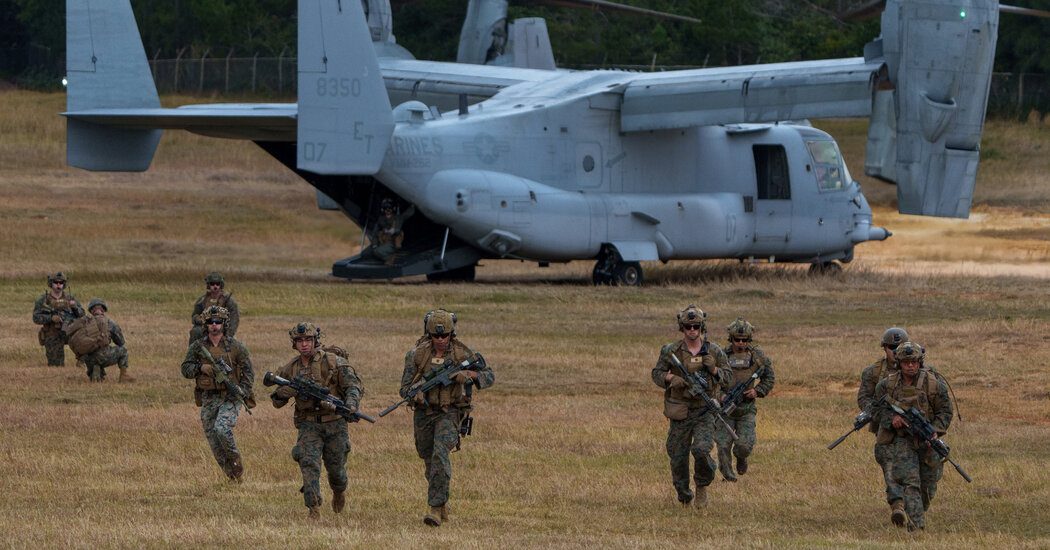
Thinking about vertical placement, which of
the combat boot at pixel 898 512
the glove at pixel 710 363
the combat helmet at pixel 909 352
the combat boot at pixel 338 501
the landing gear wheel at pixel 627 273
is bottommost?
the landing gear wheel at pixel 627 273

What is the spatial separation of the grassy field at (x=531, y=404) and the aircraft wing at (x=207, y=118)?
3324mm

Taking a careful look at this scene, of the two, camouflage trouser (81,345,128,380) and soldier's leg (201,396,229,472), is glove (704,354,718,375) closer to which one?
soldier's leg (201,396,229,472)

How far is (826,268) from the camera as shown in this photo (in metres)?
37.2

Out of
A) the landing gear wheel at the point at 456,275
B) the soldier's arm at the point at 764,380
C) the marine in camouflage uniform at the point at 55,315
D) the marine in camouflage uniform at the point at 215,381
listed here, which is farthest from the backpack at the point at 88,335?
the landing gear wheel at the point at 456,275

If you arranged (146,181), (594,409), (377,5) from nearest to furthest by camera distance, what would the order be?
(594,409) → (377,5) → (146,181)

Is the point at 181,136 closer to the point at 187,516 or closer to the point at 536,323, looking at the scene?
the point at 536,323

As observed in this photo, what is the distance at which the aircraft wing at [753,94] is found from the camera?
95.9ft

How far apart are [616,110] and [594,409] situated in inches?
599

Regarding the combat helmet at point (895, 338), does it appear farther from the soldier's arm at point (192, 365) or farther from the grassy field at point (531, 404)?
the soldier's arm at point (192, 365)

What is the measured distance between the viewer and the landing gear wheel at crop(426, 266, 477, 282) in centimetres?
3475

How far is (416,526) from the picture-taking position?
38.5 ft

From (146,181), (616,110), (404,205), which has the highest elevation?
(616,110)

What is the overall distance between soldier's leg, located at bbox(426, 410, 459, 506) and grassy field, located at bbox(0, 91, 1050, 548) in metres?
0.28

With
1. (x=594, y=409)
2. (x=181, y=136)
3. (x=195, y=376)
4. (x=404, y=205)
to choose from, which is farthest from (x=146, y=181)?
(x=195, y=376)
